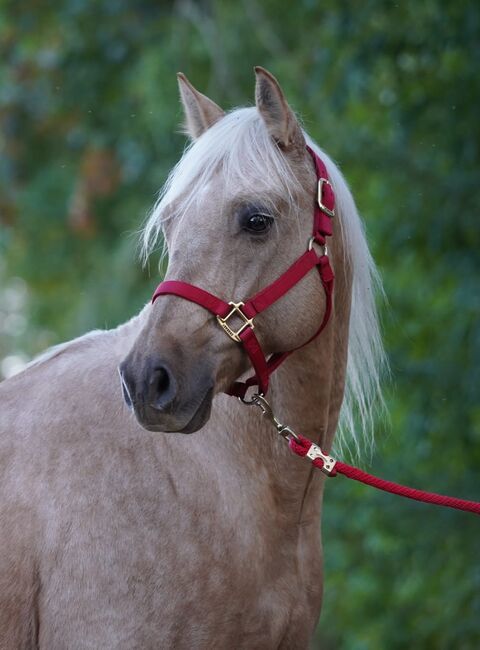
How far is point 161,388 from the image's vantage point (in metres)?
3.00

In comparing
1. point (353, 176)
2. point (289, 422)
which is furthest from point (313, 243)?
point (353, 176)

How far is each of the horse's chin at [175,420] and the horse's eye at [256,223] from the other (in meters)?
0.54

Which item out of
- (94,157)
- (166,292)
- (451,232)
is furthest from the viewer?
(94,157)

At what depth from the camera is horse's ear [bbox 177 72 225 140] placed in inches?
145

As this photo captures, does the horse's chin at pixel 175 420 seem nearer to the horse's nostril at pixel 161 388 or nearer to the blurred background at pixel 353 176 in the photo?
the horse's nostril at pixel 161 388

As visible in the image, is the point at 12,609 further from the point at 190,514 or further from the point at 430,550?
the point at 430,550

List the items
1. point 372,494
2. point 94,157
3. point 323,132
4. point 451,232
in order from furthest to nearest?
point 94,157, point 323,132, point 372,494, point 451,232

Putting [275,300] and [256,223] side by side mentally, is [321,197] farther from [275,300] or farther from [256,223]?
[275,300]

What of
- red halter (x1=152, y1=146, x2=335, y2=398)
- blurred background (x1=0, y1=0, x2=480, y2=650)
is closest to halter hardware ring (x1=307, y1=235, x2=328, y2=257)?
red halter (x1=152, y1=146, x2=335, y2=398)

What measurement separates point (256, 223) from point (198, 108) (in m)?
0.68

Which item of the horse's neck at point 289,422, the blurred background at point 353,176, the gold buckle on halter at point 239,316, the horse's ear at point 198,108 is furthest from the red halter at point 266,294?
the blurred background at point 353,176

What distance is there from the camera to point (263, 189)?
327 cm

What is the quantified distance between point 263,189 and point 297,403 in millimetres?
766

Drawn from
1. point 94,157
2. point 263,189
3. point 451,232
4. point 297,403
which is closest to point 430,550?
point 451,232
